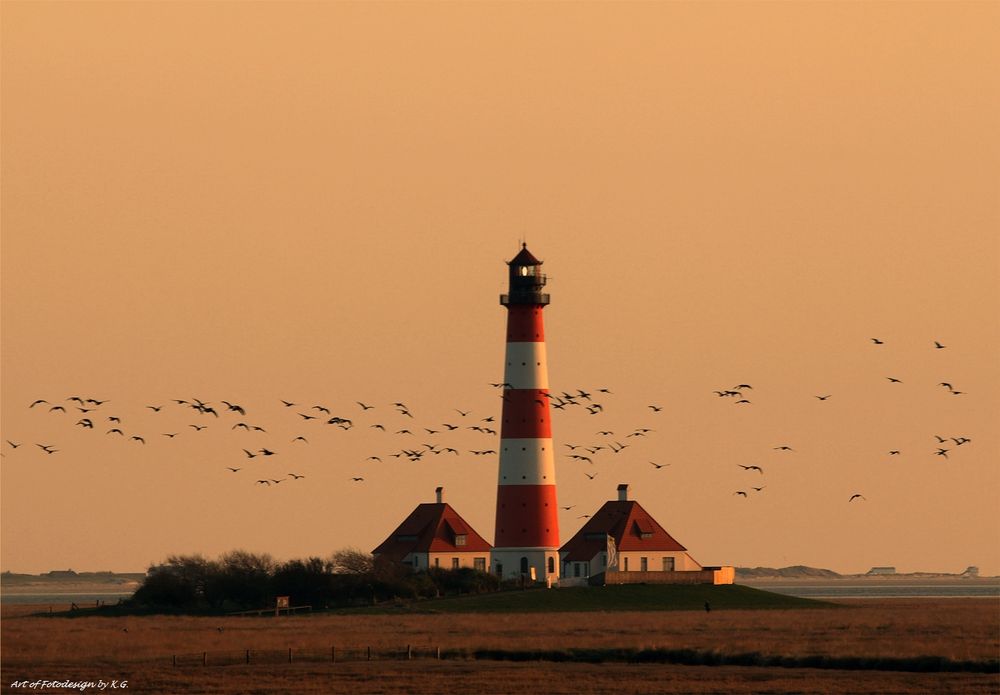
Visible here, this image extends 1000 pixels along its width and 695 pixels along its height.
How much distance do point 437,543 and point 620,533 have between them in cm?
1134

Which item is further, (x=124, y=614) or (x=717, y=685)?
(x=124, y=614)

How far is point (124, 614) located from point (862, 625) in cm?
3928

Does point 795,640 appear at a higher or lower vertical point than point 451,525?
lower

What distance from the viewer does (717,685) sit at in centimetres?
6006

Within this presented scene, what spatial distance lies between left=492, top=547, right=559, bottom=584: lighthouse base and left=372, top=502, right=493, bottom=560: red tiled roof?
864cm

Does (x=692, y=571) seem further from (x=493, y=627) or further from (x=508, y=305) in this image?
(x=493, y=627)

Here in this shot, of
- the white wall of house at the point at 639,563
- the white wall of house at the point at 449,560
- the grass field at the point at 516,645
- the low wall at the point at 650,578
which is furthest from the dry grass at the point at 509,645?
the white wall of house at the point at 449,560

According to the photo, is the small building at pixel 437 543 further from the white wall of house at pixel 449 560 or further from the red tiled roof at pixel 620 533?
the red tiled roof at pixel 620 533

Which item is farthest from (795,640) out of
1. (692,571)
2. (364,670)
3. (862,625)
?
(692,571)

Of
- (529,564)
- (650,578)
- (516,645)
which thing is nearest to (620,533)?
(650,578)

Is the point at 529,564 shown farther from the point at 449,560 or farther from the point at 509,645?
the point at 509,645

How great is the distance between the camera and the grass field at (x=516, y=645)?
60.4m

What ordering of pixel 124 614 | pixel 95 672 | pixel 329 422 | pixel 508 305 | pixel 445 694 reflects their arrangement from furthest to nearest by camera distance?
pixel 508 305 → pixel 124 614 → pixel 329 422 → pixel 95 672 → pixel 445 694

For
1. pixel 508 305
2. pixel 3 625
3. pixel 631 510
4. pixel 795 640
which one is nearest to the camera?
pixel 795 640
